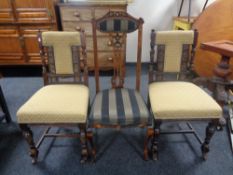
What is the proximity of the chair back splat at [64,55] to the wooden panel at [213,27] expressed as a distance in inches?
62.1

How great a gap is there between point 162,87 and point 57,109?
2.76ft

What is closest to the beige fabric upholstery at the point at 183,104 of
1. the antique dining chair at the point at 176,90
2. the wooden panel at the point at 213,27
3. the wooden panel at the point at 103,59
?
the antique dining chair at the point at 176,90

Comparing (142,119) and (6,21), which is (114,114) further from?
(6,21)

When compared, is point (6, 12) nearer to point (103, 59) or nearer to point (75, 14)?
point (75, 14)

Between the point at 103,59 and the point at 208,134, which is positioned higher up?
the point at 103,59

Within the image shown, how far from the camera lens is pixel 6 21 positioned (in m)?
2.57

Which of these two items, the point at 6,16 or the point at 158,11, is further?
the point at 158,11

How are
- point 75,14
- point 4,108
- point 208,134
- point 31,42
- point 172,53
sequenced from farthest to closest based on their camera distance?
1. point 31,42
2. point 75,14
3. point 4,108
4. point 172,53
5. point 208,134

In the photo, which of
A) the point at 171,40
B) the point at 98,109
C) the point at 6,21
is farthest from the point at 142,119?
the point at 6,21

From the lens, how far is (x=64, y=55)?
153 centimetres

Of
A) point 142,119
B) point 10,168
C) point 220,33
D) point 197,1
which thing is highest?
point 197,1

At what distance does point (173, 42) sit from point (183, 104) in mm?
565

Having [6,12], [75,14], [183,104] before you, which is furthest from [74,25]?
[183,104]

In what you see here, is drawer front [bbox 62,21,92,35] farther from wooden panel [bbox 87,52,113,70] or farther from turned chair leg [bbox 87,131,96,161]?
turned chair leg [bbox 87,131,96,161]
